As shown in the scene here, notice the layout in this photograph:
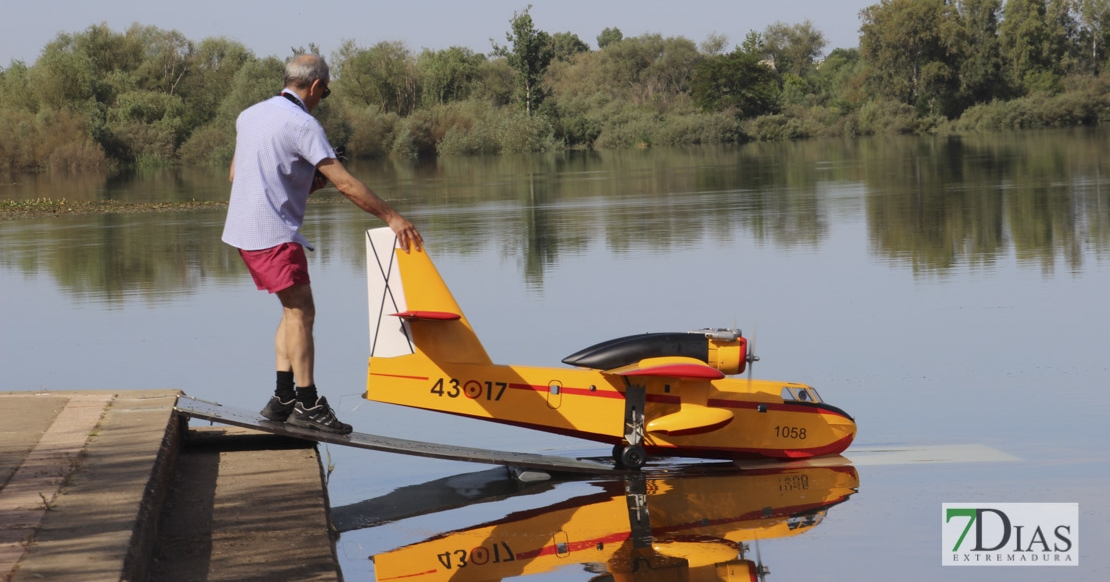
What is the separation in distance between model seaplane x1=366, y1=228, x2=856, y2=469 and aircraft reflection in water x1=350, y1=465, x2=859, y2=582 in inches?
12.0

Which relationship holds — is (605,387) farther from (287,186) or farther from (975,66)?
(975,66)

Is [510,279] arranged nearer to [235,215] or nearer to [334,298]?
[334,298]

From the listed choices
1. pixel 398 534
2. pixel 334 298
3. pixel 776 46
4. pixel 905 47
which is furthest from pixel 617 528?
pixel 776 46

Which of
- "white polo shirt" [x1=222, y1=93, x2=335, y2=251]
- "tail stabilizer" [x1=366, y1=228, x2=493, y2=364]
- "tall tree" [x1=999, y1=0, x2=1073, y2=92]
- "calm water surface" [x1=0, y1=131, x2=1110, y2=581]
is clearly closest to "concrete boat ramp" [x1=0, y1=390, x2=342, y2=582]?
"calm water surface" [x1=0, y1=131, x2=1110, y2=581]

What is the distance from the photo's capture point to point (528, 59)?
4245 inches

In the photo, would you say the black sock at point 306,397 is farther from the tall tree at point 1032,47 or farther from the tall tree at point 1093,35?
the tall tree at point 1093,35

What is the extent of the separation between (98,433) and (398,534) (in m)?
1.99

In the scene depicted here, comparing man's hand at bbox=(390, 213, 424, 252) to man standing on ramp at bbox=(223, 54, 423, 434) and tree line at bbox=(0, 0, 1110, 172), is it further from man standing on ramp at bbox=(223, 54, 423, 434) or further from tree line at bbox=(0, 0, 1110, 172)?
tree line at bbox=(0, 0, 1110, 172)

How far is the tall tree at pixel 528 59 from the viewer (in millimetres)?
107812

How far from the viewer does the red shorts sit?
7.86 m

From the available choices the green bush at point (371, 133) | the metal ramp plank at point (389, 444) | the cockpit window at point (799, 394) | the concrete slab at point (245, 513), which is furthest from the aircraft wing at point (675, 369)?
the green bush at point (371, 133)

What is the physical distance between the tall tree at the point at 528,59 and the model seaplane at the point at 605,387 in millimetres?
97749

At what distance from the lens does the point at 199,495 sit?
26.5 feet

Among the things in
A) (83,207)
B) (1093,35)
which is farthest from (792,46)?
(83,207)
